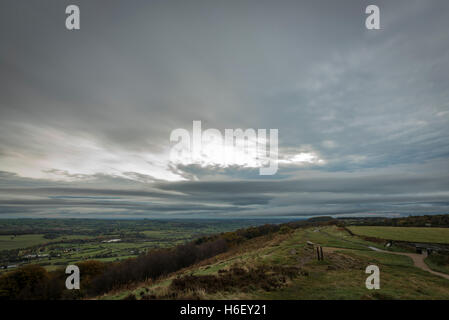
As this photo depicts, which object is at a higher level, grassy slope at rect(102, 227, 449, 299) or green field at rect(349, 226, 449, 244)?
grassy slope at rect(102, 227, 449, 299)

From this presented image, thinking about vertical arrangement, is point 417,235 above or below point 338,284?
below

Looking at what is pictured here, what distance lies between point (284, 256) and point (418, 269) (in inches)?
570

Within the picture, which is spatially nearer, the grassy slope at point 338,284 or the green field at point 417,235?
the grassy slope at point 338,284

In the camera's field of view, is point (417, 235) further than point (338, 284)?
Yes

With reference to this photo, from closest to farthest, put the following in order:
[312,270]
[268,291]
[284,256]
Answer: [268,291]
[312,270]
[284,256]

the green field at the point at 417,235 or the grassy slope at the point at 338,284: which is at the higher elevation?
the grassy slope at the point at 338,284

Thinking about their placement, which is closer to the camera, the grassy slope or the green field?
the grassy slope

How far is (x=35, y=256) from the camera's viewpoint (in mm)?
76062
